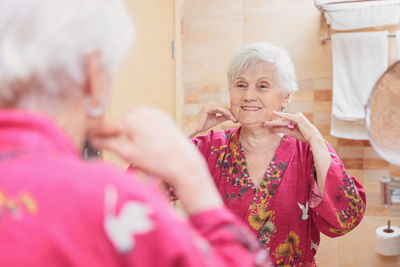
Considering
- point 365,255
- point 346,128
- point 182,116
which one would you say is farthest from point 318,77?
point 365,255

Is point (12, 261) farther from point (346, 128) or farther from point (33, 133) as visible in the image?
point (346, 128)

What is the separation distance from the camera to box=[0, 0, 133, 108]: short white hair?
20.0 inches

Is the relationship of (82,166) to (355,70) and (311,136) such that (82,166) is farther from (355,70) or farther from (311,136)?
(355,70)

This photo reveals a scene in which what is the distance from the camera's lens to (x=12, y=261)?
45cm

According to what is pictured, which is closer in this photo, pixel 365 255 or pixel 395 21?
pixel 395 21

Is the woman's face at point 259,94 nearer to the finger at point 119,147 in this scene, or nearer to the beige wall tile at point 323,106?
the beige wall tile at point 323,106

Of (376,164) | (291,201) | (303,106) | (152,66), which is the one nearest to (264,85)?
(291,201)

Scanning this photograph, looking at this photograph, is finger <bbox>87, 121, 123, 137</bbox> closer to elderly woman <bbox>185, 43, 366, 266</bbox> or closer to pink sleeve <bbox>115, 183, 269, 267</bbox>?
pink sleeve <bbox>115, 183, 269, 267</bbox>

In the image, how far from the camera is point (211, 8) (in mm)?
2537

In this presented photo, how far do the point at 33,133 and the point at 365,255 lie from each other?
7.45 feet

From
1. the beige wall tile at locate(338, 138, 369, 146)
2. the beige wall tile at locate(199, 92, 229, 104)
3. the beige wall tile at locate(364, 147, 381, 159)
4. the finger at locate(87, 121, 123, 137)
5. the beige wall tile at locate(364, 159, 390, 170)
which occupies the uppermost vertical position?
the finger at locate(87, 121, 123, 137)

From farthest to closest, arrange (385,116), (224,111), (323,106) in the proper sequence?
1. (323,106)
2. (224,111)
3. (385,116)

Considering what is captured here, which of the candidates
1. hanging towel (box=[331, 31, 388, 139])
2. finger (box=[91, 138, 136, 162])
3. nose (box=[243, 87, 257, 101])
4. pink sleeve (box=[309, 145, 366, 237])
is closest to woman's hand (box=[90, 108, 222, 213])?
finger (box=[91, 138, 136, 162])

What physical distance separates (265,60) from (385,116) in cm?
65
